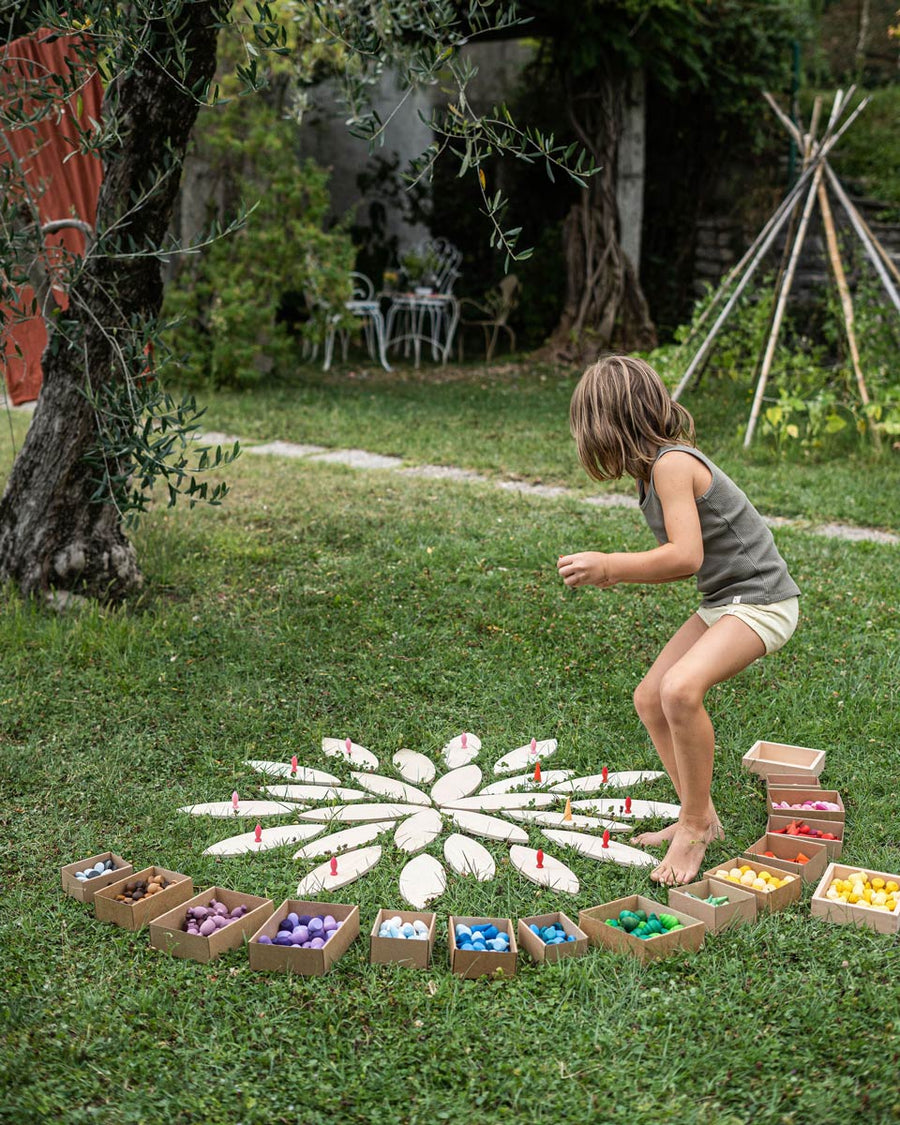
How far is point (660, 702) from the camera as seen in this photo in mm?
2955

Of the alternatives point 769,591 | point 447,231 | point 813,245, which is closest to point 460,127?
point 769,591

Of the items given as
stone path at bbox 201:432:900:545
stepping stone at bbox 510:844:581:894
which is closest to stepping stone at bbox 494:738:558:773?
stepping stone at bbox 510:844:581:894

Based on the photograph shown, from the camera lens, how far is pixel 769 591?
2914mm

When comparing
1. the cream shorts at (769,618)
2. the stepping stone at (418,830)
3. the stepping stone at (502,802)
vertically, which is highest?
the cream shorts at (769,618)

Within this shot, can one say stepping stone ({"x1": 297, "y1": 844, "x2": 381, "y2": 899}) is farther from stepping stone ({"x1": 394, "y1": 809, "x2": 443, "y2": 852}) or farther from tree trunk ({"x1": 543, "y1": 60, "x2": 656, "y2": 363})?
tree trunk ({"x1": 543, "y1": 60, "x2": 656, "y2": 363})

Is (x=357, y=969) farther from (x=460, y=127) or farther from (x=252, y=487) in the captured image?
(x=252, y=487)

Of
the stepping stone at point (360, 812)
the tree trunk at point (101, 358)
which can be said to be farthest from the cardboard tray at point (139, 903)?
the tree trunk at point (101, 358)

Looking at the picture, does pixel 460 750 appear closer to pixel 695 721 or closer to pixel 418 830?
pixel 418 830

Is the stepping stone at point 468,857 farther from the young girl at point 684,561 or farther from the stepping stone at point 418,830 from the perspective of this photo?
the young girl at point 684,561

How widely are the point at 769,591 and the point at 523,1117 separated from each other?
1.48 m

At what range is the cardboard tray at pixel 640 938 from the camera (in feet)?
8.27

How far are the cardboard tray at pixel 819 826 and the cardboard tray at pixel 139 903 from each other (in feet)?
5.16

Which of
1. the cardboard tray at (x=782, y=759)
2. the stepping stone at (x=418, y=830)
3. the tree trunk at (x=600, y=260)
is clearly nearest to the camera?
the stepping stone at (x=418, y=830)

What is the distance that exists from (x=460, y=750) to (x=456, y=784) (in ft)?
0.76
